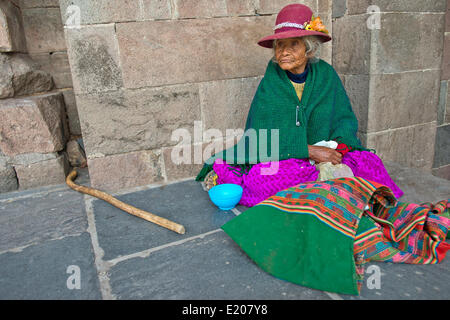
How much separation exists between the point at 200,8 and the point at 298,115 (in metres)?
1.09

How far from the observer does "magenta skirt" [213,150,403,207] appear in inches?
81.5

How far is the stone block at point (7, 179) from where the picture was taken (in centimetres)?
254

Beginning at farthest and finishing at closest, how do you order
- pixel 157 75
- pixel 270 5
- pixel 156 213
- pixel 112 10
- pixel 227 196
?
pixel 270 5, pixel 157 75, pixel 112 10, pixel 156 213, pixel 227 196

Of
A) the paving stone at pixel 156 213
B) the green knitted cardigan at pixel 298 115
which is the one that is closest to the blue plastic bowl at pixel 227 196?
the paving stone at pixel 156 213

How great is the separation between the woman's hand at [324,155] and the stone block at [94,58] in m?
1.43

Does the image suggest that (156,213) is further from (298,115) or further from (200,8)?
(200,8)

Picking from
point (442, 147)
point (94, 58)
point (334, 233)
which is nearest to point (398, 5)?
point (442, 147)

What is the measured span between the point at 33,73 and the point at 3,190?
98 centimetres

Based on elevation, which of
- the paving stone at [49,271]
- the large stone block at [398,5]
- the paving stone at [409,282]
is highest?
the large stone block at [398,5]

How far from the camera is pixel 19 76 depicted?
2645 mm

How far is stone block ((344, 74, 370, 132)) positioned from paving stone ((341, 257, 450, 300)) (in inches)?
60.7

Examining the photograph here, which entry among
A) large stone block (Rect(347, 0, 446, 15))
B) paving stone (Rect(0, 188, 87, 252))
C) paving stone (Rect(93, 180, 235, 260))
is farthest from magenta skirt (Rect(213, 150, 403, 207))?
large stone block (Rect(347, 0, 446, 15))

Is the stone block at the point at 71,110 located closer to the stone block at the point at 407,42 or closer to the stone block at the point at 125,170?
the stone block at the point at 125,170

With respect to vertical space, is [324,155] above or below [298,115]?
below
